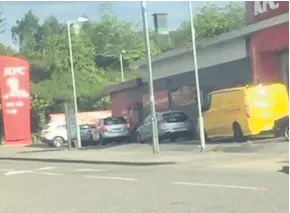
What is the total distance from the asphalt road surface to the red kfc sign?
2824cm

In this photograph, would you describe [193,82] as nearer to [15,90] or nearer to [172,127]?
[172,127]

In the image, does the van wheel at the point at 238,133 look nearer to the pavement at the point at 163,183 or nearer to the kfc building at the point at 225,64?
the pavement at the point at 163,183

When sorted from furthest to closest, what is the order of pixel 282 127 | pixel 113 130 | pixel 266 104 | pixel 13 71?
pixel 13 71
pixel 113 130
pixel 266 104
pixel 282 127

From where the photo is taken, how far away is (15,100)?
51531 millimetres

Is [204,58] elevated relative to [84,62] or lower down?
lower down

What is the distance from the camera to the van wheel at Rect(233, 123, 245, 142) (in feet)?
101

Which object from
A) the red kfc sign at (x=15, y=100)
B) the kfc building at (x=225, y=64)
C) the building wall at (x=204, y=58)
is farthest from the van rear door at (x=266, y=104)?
the red kfc sign at (x=15, y=100)

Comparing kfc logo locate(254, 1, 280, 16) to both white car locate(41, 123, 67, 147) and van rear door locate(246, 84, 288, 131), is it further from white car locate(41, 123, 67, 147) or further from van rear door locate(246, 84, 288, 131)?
white car locate(41, 123, 67, 147)

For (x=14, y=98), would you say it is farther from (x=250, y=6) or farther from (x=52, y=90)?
(x=250, y=6)

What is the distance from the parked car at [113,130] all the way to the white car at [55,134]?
5.14 metres

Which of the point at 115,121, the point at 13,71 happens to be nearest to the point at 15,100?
the point at 13,71

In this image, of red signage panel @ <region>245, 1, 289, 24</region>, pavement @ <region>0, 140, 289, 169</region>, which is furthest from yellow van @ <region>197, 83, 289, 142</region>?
red signage panel @ <region>245, 1, 289, 24</region>

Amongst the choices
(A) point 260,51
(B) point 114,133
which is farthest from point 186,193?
(B) point 114,133

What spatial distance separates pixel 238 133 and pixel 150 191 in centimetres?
1525
